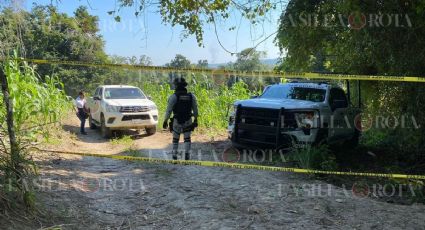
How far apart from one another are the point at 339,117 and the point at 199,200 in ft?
19.4

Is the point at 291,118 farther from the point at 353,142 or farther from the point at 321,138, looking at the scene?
the point at 353,142

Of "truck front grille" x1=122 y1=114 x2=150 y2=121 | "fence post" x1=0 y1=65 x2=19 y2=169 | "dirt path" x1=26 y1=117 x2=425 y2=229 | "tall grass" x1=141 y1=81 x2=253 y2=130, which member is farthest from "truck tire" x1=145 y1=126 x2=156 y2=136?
"fence post" x1=0 y1=65 x2=19 y2=169

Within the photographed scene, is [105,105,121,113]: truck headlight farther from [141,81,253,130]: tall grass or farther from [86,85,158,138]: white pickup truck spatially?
[141,81,253,130]: tall grass

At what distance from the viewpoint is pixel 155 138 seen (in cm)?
1345

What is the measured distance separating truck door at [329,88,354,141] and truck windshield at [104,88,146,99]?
667 cm

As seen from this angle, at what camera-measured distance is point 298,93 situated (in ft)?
34.1

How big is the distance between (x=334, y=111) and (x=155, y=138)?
597 centimetres

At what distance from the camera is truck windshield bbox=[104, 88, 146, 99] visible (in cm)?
1403

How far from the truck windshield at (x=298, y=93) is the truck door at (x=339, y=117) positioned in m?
0.31

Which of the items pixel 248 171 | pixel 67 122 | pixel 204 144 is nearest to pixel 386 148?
pixel 204 144

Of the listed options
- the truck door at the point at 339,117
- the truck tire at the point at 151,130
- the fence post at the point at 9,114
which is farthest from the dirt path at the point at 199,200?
the truck tire at the point at 151,130

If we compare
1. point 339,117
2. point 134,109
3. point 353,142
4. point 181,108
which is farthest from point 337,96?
point 134,109

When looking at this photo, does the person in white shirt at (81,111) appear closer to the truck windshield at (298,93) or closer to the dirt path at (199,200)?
the dirt path at (199,200)

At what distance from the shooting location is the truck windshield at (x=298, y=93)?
10246mm
